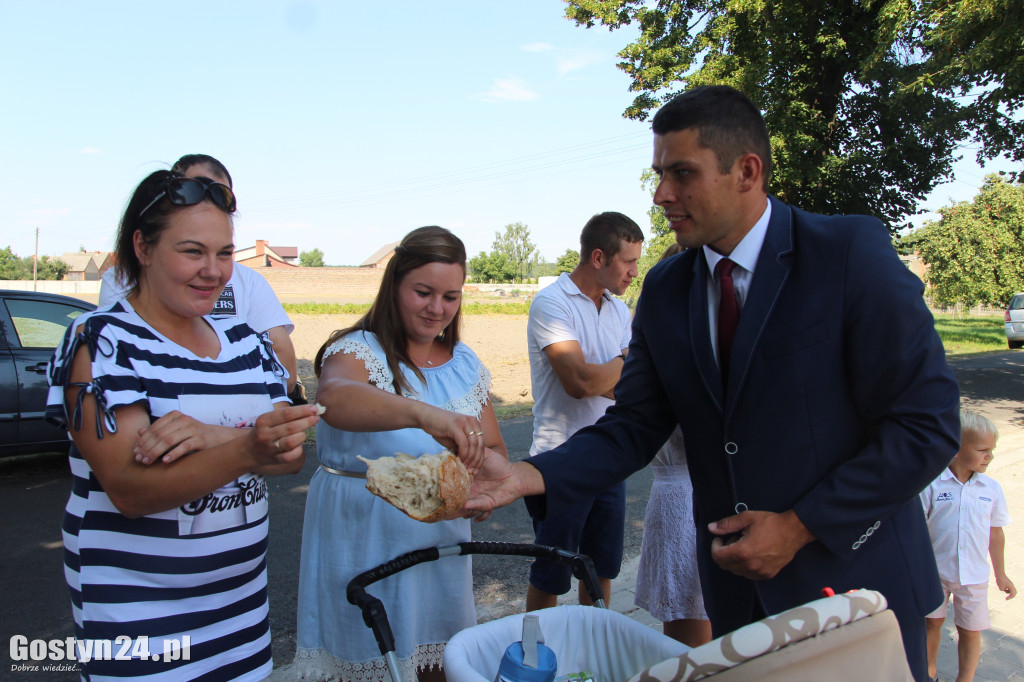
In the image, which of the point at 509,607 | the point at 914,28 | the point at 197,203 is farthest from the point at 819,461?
the point at 914,28

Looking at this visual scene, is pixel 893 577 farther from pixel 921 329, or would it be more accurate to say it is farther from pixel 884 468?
pixel 921 329

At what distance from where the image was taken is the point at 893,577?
1.89 meters

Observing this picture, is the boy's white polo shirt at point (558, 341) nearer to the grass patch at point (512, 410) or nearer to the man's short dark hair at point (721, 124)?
the man's short dark hair at point (721, 124)

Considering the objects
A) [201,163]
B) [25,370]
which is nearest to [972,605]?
[201,163]

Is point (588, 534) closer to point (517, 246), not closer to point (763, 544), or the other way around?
point (763, 544)

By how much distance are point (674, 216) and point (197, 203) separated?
144 centimetres

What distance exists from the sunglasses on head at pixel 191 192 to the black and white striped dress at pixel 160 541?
347 mm

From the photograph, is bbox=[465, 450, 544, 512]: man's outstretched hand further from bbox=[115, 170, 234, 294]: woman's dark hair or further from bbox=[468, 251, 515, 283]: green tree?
bbox=[468, 251, 515, 283]: green tree

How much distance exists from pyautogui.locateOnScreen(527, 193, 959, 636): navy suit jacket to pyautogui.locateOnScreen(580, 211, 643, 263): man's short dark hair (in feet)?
5.79

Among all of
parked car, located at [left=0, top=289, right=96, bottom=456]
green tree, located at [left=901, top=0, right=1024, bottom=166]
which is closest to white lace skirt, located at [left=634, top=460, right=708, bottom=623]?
parked car, located at [left=0, top=289, right=96, bottom=456]

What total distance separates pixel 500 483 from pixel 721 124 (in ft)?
4.33

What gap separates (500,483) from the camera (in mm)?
2230

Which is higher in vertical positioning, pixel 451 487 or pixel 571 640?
pixel 451 487

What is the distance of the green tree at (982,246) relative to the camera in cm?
3462
